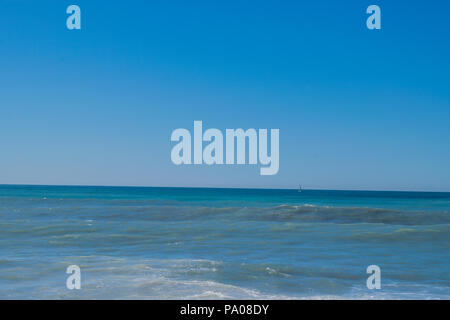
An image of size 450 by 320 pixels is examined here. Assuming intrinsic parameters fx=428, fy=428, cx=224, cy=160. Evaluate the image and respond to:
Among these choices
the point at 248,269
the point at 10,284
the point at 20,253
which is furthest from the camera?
the point at 20,253

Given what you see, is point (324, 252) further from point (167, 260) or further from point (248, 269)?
point (167, 260)

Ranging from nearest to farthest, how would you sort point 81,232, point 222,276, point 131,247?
point 222,276 → point 131,247 → point 81,232

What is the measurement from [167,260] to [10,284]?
3831 millimetres

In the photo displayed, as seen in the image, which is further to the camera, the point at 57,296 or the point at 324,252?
the point at 324,252

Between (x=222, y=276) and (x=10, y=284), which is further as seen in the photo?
(x=222, y=276)

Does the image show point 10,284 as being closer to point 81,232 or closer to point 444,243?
point 81,232

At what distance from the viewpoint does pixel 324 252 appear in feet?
41.1

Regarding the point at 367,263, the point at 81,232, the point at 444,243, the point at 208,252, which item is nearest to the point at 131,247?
the point at 208,252

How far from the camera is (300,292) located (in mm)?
7832
